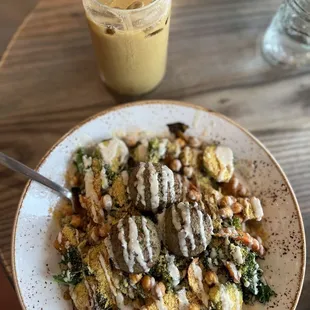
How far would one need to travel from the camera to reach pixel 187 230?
1036 millimetres

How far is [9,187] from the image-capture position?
1.30 metres

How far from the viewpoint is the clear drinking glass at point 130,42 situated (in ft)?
3.67

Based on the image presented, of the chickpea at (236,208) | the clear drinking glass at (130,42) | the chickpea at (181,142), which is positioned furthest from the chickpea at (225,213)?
the clear drinking glass at (130,42)

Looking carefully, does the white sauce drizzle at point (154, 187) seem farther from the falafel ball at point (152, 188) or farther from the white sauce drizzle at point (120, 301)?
the white sauce drizzle at point (120, 301)

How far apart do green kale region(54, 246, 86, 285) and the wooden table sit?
0.81ft

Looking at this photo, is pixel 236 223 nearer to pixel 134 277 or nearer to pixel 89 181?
pixel 134 277

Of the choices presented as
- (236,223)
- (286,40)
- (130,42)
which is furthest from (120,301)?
(286,40)

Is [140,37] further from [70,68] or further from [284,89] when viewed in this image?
[284,89]

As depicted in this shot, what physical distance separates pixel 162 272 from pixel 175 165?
0.95ft

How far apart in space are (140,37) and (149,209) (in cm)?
45

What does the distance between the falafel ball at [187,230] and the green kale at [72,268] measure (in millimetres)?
220

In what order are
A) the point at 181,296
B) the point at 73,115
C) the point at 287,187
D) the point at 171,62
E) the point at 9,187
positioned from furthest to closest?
the point at 171,62 < the point at 73,115 < the point at 9,187 < the point at 287,187 < the point at 181,296

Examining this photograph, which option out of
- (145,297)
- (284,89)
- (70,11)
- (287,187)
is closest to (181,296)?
(145,297)

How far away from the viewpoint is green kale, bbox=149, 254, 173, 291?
42.2 inches
